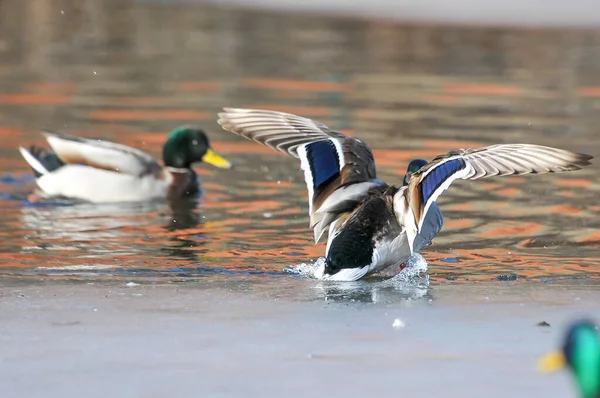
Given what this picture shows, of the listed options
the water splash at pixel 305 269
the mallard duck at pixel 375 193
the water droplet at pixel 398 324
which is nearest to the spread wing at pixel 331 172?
the mallard duck at pixel 375 193

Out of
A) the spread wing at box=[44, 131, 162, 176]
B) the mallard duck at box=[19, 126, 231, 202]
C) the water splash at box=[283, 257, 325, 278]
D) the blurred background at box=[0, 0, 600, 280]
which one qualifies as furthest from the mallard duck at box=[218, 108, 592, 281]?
the spread wing at box=[44, 131, 162, 176]

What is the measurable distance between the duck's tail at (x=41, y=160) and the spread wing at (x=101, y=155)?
0.06 m

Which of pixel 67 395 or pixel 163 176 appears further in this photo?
pixel 163 176

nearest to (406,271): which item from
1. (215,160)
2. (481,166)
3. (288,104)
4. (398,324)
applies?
(481,166)

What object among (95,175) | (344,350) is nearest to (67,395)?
(344,350)

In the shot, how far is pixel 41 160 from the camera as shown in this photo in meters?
10.8

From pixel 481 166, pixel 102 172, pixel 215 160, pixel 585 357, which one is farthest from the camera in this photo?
pixel 215 160

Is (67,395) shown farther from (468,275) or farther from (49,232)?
(49,232)

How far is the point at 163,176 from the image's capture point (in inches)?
427

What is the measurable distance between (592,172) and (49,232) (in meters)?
4.38

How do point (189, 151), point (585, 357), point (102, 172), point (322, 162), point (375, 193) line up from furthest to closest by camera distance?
1. point (189, 151)
2. point (102, 172)
3. point (322, 162)
4. point (375, 193)
5. point (585, 357)

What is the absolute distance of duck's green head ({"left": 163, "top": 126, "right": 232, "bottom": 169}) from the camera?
36.4 ft

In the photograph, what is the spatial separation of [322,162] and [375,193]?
1.09 feet

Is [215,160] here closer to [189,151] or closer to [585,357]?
[189,151]
